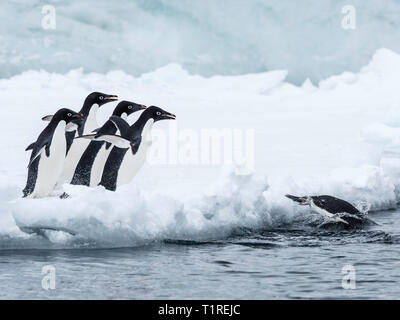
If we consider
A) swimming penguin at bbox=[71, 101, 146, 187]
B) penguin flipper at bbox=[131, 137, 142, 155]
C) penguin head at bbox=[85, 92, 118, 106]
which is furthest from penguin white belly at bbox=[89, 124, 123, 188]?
penguin head at bbox=[85, 92, 118, 106]

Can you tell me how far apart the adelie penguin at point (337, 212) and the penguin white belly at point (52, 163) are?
2752mm

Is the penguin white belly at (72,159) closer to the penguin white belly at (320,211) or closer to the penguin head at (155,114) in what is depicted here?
the penguin head at (155,114)

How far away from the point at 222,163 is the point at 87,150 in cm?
500

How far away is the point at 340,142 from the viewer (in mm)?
15945

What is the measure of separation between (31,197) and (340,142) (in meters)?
8.50

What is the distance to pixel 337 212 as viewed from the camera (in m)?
9.25

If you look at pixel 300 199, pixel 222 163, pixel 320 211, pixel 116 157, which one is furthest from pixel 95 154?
pixel 222 163

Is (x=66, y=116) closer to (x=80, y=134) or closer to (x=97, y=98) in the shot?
(x=80, y=134)

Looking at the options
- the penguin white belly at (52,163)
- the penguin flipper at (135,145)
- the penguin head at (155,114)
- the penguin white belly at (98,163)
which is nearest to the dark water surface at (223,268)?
the penguin white belly at (52,163)

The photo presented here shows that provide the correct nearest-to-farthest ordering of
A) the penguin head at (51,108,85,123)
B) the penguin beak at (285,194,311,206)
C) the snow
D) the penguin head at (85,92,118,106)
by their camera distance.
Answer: the snow < the penguin head at (51,108,85,123) < the penguin head at (85,92,118,106) < the penguin beak at (285,194,311,206)

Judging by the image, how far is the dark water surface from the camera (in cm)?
629

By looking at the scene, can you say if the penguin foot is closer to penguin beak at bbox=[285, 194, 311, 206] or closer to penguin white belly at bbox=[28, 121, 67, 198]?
penguin white belly at bbox=[28, 121, 67, 198]

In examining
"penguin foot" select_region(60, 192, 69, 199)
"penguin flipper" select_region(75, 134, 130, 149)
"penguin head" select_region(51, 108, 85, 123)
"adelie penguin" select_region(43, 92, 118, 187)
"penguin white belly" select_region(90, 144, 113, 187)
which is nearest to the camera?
"penguin foot" select_region(60, 192, 69, 199)
